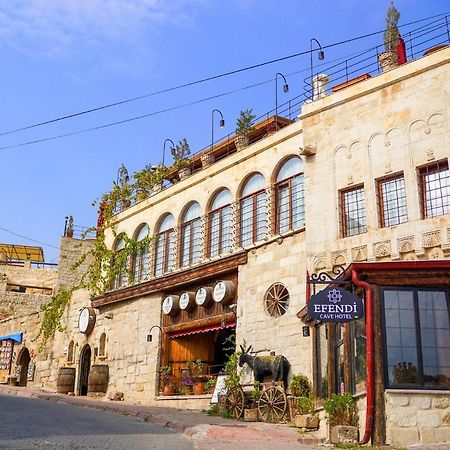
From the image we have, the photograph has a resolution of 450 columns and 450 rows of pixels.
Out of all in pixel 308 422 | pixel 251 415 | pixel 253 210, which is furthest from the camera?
pixel 253 210

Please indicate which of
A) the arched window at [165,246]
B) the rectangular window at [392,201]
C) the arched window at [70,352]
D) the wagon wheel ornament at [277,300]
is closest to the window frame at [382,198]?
the rectangular window at [392,201]

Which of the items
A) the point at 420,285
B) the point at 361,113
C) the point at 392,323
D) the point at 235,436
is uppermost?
the point at 361,113

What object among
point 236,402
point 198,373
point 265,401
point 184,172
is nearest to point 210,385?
point 198,373

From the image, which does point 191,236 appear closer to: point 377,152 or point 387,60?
point 377,152

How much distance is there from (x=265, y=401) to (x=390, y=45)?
32.4 ft

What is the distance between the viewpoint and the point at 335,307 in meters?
9.91

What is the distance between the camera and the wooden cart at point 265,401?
47.9 ft

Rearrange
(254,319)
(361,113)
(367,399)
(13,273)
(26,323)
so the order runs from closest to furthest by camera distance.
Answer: (367,399) < (361,113) < (254,319) < (26,323) < (13,273)

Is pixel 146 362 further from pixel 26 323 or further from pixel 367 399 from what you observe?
pixel 367 399

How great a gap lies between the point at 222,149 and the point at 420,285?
1360cm

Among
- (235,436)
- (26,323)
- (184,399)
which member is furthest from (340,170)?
(26,323)

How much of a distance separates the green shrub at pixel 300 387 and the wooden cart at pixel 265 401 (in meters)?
0.27

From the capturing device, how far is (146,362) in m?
21.7

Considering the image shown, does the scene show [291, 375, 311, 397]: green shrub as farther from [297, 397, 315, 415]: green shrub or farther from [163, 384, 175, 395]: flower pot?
Result: [163, 384, 175, 395]: flower pot
